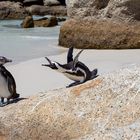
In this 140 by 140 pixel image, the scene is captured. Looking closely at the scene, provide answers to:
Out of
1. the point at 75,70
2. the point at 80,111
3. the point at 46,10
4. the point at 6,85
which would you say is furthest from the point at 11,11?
the point at 80,111

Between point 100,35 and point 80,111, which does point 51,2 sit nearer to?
point 100,35

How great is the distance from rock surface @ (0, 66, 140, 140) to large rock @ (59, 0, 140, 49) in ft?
22.1

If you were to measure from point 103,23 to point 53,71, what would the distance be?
12.9 feet

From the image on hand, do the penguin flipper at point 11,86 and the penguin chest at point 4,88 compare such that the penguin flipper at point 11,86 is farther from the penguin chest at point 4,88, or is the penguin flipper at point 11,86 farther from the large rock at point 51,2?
the large rock at point 51,2

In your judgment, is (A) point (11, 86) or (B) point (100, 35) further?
(B) point (100, 35)

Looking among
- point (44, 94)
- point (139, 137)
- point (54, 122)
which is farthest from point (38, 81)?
point (139, 137)

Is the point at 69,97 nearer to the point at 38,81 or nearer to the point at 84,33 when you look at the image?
the point at 38,81

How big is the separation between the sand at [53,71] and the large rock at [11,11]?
827 inches

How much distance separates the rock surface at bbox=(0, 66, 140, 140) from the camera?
3771mm

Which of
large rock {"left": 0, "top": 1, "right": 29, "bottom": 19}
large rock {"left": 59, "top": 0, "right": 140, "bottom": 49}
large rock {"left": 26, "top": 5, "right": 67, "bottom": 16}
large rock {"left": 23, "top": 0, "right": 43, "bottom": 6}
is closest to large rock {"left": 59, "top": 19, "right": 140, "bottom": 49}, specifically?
large rock {"left": 59, "top": 0, "right": 140, "bottom": 49}

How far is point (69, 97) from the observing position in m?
4.25

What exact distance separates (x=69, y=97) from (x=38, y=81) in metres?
2.98

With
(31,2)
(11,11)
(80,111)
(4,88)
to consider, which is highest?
(80,111)

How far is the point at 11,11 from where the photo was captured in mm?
32438
